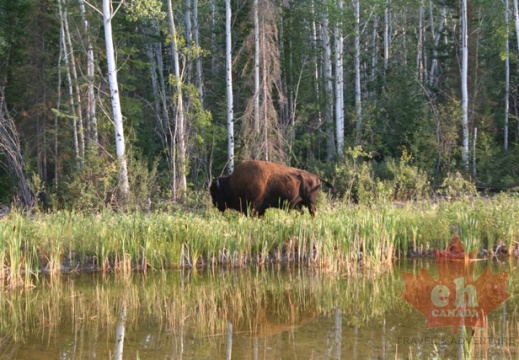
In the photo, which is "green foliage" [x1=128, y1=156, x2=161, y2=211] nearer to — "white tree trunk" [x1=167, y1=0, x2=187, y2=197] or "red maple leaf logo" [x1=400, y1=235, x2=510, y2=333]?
"white tree trunk" [x1=167, y1=0, x2=187, y2=197]

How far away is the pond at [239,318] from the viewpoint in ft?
21.2

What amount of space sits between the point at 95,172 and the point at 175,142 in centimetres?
326

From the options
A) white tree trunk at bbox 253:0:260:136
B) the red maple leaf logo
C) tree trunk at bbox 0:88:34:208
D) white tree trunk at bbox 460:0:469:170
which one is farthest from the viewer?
white tree trunk at bbox 460:0:469:170

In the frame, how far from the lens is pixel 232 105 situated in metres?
20.9

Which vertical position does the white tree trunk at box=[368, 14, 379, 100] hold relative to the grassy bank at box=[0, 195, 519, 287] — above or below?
above

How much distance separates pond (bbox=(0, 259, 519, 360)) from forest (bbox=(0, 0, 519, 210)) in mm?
5663

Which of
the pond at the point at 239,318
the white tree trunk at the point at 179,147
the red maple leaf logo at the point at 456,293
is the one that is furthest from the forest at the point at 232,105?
the pond at the point at 239,318

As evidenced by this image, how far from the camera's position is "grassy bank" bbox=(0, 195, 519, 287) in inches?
416

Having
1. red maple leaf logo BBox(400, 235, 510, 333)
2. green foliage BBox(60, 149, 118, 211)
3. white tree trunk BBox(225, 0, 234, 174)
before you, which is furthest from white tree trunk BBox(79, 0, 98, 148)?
red maple leaf logo BBox(400, 235, 510, 333)

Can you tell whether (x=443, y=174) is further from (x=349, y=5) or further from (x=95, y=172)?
(x=95, y=172)

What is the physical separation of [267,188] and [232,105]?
8155 millimetres

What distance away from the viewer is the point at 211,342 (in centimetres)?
684

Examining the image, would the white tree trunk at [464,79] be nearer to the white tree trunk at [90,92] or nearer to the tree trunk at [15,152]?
the white tree trunk at [90,92]

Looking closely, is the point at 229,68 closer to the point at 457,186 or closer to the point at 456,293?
the point at 457,186
